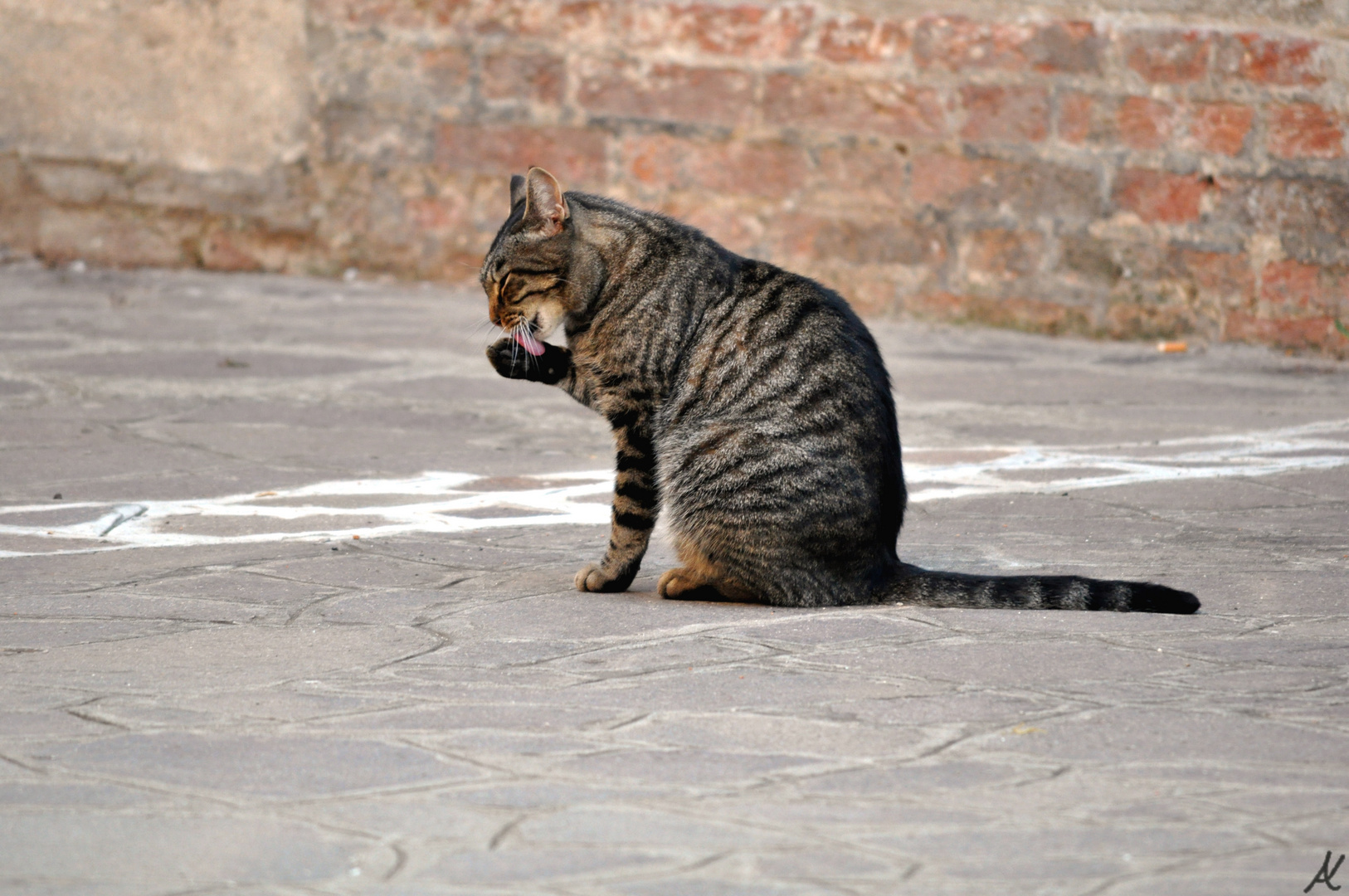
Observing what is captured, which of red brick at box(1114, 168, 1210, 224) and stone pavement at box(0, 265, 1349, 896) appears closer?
stone pavement at box(0, 265, 1349, 896)

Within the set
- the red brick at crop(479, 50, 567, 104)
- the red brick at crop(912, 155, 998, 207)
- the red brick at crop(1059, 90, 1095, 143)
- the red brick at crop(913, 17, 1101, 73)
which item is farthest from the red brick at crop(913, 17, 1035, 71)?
the red brick at crop(479, 50, 567, 104)

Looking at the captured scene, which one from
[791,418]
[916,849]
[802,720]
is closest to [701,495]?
[791,418]

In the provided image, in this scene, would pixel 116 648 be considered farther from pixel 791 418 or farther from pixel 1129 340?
pixel 1129 340

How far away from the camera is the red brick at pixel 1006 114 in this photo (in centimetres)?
793

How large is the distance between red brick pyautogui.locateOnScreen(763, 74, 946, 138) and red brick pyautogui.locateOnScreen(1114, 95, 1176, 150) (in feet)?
2.83

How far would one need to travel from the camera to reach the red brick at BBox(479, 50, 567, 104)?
8766 mm

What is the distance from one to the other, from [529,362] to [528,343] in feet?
0.16

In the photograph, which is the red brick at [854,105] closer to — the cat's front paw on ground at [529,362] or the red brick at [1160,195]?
the red brick at [1160,195]

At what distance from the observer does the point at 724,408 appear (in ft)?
13.0

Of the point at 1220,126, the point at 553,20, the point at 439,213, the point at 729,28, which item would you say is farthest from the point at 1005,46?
the point at 439,213

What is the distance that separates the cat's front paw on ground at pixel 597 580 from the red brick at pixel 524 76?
208 inches

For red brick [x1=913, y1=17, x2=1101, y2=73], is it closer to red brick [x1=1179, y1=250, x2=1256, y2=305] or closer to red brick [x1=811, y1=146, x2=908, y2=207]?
red brick [x1=811, y1=146, x2=908, y2=207]

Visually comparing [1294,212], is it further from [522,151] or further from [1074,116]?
[522,151]

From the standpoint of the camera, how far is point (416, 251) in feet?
30.3
